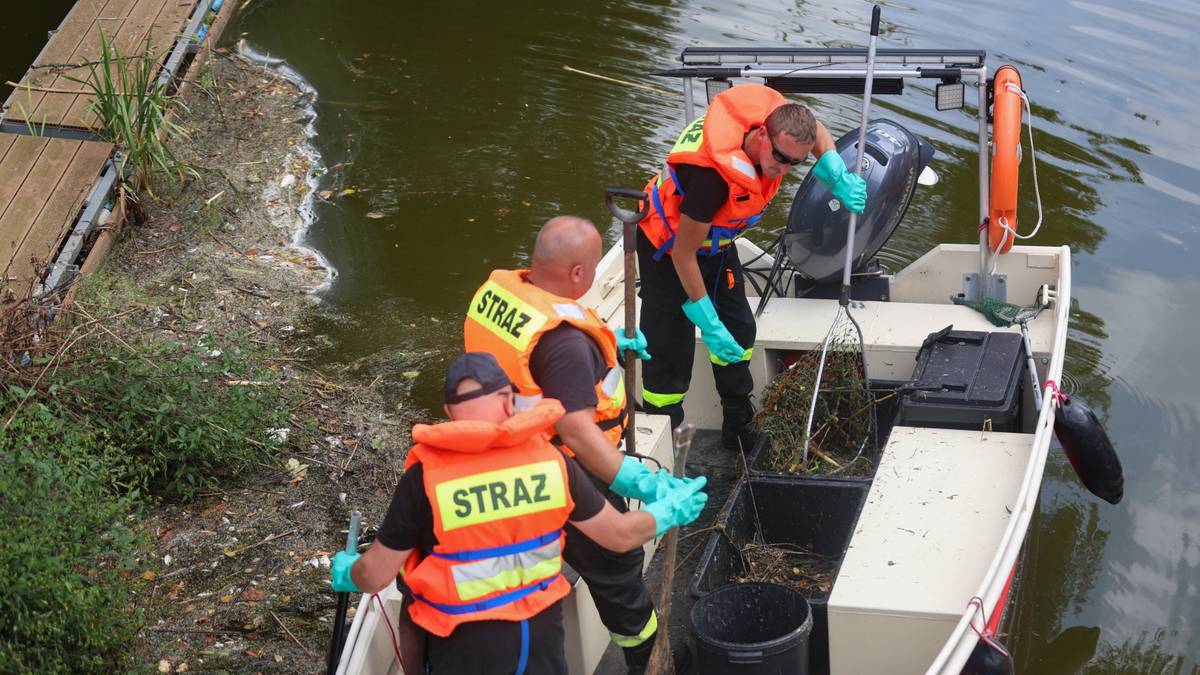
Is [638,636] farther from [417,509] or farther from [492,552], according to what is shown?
[417,509]

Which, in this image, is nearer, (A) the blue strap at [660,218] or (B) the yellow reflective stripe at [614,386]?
(B) the yellow reflective stripe at [614,386]

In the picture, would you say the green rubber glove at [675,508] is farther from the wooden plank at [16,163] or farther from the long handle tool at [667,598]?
the wooden plank at [16,163]

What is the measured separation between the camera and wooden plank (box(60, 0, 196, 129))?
325 inches

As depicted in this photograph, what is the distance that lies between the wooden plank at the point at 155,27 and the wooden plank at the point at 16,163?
0.47 metres

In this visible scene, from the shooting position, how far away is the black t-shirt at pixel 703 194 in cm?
414

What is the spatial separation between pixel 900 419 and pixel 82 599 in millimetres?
2860

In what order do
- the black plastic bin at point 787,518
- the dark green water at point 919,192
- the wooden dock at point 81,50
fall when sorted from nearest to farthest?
the black plastic bin at point 787,518
the dark green water at point 919,192
the wooden dock at point 81,50

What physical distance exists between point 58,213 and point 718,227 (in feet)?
13.5

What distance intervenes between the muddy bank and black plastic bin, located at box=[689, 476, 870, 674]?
146 cm

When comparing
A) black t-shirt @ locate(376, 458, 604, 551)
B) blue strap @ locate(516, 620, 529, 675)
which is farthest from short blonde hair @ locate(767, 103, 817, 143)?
blue strap @ locate(516, 620, 529, 675)

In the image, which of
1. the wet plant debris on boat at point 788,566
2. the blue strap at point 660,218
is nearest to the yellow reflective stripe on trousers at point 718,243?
the blue strap at point 660,218

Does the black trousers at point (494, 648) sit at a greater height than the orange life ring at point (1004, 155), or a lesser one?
lesser

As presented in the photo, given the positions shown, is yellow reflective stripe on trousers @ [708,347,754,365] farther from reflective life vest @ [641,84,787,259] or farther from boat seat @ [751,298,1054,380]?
reflective life vest @ [641,84,787,259]

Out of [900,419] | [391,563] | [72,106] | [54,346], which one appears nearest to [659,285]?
[900,419]
